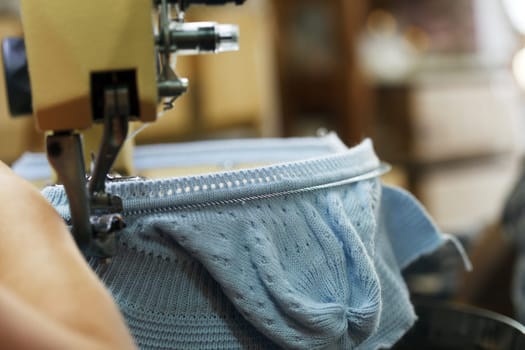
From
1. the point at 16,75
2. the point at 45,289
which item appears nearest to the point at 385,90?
the point at 16,75

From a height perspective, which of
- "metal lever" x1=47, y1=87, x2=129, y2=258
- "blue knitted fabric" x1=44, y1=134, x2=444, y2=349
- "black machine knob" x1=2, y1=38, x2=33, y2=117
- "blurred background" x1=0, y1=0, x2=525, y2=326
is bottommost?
"blurred background" x1=0, y1=0, x2=525, y2=326

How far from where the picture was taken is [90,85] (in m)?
0.33

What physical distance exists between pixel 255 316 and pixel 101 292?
3.9 inches

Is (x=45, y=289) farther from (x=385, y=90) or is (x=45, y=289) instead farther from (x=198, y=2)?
(x=385, y=90)

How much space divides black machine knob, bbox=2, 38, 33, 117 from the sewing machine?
3.5 inches

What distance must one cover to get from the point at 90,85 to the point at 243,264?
0.11m

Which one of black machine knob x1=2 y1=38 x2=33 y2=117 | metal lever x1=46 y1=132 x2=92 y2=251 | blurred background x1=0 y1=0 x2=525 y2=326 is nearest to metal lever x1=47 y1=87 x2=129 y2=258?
metal lever x1=46 y1=132 x2=92 y2=251

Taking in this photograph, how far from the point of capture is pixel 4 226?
0.99 feet

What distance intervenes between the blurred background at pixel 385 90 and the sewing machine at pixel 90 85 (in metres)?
1.17

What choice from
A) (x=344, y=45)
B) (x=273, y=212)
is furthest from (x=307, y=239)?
(x=344, y=45)

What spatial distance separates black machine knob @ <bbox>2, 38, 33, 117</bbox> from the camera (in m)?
0.43

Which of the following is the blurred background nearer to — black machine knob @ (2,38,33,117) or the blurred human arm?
black machine knob @ (2,38,33,117)

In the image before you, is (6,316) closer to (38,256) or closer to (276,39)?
(38,256)

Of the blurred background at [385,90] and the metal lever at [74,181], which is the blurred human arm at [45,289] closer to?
the metal lever at [74,181]
